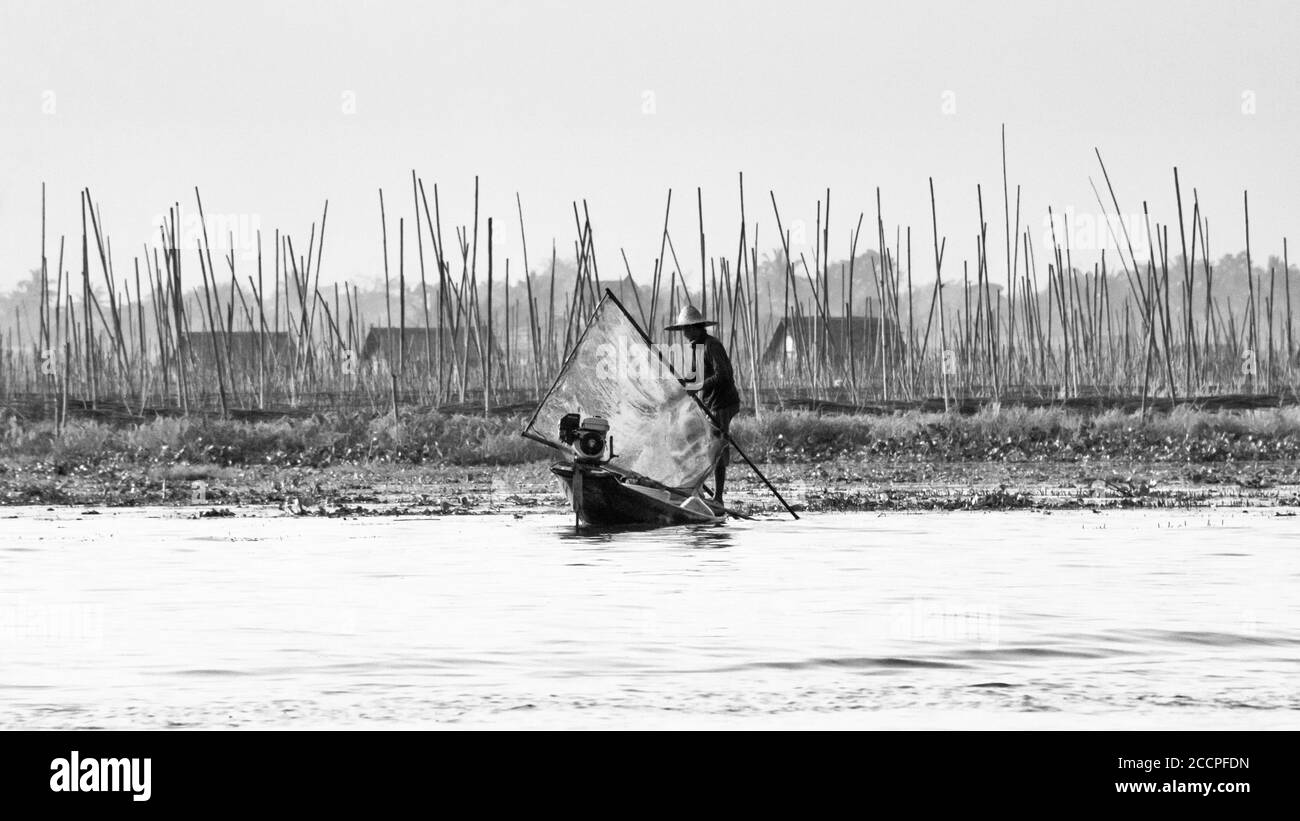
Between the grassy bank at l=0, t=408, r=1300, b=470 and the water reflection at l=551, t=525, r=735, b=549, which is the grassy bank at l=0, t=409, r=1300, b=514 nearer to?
the grassy bank at l=0, t=408, r=1300, b=470

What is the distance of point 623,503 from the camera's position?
14.6 meters

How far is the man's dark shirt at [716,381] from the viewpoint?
1525cm

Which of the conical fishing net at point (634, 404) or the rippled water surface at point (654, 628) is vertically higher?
the conical fishing net at point (634, 404)

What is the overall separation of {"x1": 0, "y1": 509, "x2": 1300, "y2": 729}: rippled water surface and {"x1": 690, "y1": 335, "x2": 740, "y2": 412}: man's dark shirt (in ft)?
5.01

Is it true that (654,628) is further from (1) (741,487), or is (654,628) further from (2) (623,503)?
(1) (741,487)

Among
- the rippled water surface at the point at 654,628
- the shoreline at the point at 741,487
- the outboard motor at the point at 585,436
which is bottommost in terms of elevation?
the shoreline at the point at 741,487

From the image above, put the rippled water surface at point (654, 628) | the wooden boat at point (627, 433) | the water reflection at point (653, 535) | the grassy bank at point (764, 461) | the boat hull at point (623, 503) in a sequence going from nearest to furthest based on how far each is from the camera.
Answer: the rippled water surface at point (654, 628)
the water reflection at point (653, 535)
the boat hull at point (623, 503)
the wooden boat at point (627, 433)
the grassy bank at point (764, 461)

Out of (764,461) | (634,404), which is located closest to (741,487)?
(764,461)

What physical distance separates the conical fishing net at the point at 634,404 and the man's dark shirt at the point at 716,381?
14 centimetres

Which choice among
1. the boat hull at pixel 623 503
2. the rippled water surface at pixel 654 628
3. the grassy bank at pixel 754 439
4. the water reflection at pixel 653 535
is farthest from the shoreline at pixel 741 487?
the rippled water surface at pixel 654 628

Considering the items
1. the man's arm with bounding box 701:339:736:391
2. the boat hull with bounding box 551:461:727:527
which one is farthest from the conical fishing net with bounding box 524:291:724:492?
the boat hull with bounding box 551:461:727:527

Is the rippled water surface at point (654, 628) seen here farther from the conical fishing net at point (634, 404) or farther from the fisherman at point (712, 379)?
the fisherman at point (712, 379)

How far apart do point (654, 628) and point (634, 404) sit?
699cm
